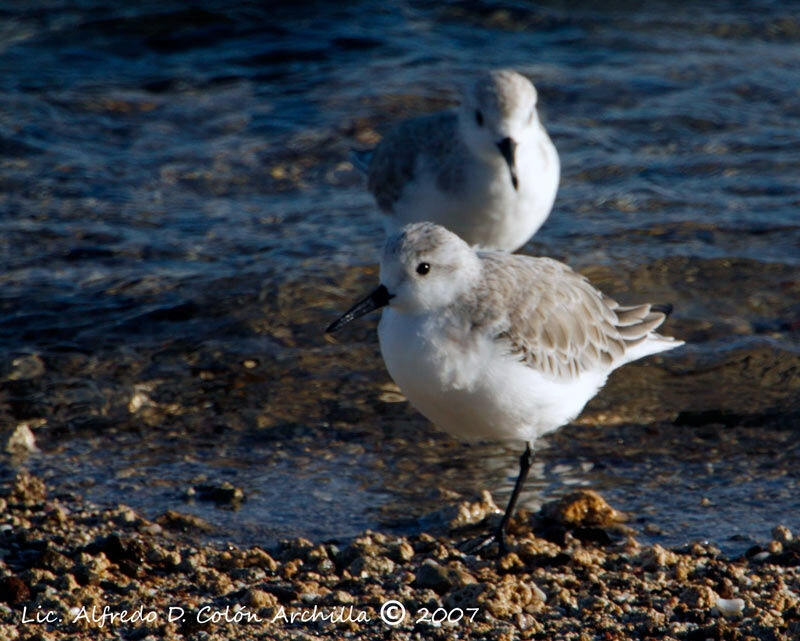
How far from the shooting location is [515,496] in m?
5.31

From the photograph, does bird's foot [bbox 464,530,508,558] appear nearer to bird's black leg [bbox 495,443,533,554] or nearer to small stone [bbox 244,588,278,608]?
bird's black leg [bbox 495,443,533,554]

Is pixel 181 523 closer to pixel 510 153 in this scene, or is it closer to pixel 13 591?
pixel 13 591

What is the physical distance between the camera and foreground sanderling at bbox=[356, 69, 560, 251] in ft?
23.2

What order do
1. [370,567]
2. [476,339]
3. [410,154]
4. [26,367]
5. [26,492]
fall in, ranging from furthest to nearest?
[410,154]
[26,367]
[26,492]
[476,339]
[370,567]

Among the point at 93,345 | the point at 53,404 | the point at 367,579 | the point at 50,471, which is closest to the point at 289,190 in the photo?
the point at 93,345

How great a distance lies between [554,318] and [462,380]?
30.5 inches

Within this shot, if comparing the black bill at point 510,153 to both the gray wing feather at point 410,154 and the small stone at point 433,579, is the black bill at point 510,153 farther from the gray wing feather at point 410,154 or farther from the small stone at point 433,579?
the small stone at point 433,579

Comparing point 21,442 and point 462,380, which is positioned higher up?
point 462,380

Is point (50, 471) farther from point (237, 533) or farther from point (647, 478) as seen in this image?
point (647, 478)

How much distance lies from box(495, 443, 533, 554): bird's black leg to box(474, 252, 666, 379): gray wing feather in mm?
431

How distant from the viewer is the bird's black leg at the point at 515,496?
5086 mm

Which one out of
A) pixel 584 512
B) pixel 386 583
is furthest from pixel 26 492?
pixel 584 512

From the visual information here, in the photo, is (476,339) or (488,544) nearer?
(476,339)

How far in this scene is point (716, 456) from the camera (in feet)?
19.7
